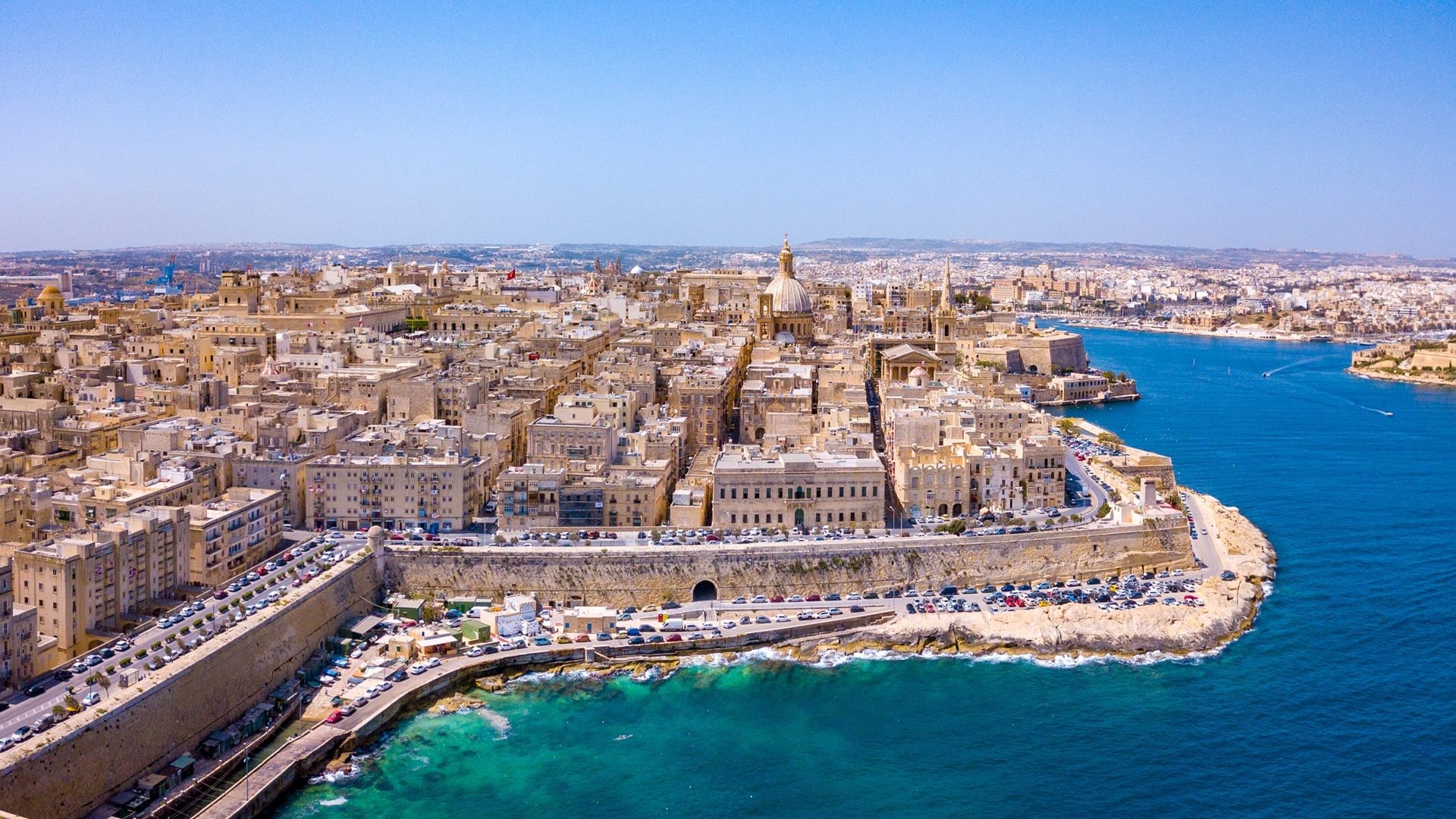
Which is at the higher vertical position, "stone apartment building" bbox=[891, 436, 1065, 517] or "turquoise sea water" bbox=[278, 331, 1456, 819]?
"stone apartment building" bbox=[891, 436, 1065, 517]

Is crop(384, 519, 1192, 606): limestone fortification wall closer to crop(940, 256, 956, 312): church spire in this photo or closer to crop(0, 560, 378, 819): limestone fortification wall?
crop(0, 560, 378, 819): limestone fortification wall

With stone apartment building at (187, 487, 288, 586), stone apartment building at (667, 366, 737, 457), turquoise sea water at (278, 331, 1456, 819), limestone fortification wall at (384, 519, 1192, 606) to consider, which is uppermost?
stone apartment building at (667, 366, 737, 457)

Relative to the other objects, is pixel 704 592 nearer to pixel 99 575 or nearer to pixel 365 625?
pixel 365 625

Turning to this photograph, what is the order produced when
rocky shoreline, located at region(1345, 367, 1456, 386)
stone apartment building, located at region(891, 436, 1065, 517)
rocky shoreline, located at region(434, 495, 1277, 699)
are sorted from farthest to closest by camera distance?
rocky shoreline, located at region(1345, 367, 1456, 386), stone apartment building, located at region(891, 436, 1065, 517), rocky shoreline, located at region(434, 495, 1277, 699)

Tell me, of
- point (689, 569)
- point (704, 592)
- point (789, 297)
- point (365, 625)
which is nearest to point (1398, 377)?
point (789, 297)

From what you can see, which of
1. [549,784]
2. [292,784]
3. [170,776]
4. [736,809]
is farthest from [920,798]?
[170,776]

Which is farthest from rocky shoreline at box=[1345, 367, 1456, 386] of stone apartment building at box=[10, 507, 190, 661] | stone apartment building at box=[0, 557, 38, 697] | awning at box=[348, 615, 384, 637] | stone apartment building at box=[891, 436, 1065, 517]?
stone apartment building at box=[0, 557, 38, 697]

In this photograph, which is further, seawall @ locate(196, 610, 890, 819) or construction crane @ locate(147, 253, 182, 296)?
construction crane @ locate(147, 253, 182, 296)

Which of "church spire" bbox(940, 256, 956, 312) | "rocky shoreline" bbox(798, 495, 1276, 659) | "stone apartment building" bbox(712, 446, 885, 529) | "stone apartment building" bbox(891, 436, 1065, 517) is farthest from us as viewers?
"church spire" bbox(940, 256, 956, 312)
